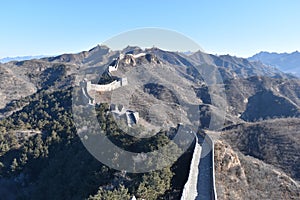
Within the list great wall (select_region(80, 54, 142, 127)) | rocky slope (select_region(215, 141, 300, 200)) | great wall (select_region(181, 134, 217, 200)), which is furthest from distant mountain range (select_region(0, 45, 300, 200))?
great wall (select_region(80, 54, 142, 127))

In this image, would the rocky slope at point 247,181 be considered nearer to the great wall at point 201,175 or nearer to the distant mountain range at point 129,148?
the distant mountain range at point 129,148

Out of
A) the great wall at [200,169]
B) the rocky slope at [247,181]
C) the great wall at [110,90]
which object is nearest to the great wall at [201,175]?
the great wall at [200,169]

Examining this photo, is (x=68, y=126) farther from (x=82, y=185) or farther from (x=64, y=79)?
(x=64, y=79)

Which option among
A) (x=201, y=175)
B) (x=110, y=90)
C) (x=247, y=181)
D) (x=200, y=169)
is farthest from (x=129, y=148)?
(x=110, y=90)

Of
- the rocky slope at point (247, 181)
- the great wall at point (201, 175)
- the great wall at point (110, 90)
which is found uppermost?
the great wall at point (110, 90)

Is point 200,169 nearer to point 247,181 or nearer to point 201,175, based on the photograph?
point 201,175

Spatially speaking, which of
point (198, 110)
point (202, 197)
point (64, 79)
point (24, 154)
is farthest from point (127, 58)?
point (202, 197)

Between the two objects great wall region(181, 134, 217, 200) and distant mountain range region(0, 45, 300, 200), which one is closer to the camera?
great wall region(181, 134, 217, 200)

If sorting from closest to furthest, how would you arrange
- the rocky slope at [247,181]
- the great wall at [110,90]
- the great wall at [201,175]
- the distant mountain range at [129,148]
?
the great wall at [201,175], the rocky slope at [247,181], the distant mountain range at [129,148], the great wall at [110,90]

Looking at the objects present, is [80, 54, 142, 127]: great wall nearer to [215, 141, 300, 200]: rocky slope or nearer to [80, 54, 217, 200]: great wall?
[80, 54, 217, 200]: great wall

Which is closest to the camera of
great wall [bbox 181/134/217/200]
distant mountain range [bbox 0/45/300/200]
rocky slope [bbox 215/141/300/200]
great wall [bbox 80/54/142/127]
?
great wall [bbox 181/134/217/200]

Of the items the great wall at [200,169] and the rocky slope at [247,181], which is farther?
the rocky slope at [247,181]
